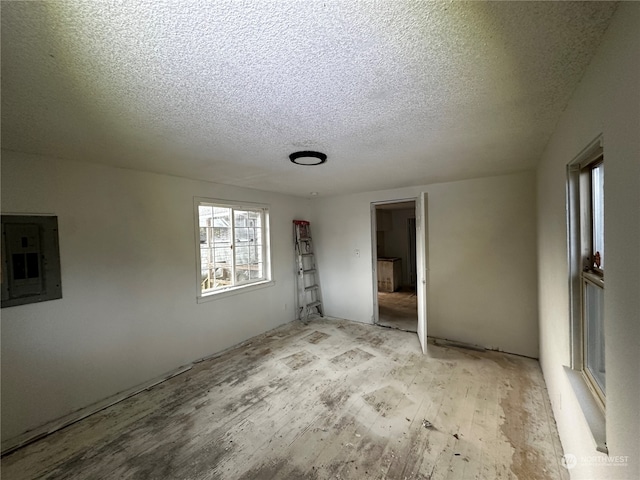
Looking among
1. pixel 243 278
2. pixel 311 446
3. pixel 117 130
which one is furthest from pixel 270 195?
pixel 311 446

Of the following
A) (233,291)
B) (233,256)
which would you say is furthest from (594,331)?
(233,256)

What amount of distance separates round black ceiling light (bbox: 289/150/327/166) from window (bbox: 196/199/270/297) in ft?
5.43

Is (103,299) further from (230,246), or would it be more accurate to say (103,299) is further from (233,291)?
(230,246)

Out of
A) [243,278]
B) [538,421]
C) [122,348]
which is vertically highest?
[243,278]

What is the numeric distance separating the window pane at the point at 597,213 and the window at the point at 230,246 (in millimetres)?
3651

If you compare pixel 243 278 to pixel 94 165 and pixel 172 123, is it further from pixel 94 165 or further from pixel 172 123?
pixel 172 123

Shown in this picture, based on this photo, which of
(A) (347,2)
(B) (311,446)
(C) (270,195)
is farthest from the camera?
(C) (270,195)

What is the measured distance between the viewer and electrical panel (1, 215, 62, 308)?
2045mm

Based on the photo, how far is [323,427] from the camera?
6.81 ft

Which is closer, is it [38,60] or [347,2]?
[347,2]

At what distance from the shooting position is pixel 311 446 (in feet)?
6.19

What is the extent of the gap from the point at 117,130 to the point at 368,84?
171 cm

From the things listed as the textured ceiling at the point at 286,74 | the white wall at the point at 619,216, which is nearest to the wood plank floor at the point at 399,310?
the white wall at the point at 619,216

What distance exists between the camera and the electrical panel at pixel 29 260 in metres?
2.04
